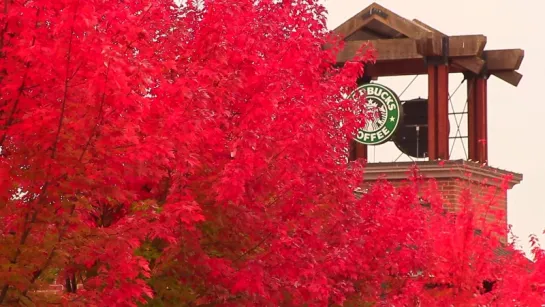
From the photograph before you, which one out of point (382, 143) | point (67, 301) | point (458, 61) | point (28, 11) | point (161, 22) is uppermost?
point (458, 61)

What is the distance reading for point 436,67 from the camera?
125 ft

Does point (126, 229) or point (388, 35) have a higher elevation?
point (388, 35)

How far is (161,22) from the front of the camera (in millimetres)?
18016

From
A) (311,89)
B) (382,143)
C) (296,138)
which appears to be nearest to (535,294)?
(382,143)

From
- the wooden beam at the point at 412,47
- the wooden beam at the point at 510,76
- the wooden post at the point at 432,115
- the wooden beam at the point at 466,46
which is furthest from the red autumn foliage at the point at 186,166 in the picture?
the wooden beam at the point at 510,76

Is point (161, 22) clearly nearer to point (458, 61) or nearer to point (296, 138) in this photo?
point (296, 138)

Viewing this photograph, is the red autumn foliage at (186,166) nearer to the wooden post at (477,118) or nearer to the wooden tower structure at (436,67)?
the wooden tower structure at (436,67)

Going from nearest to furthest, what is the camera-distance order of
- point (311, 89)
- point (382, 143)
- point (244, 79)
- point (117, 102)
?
1. point (117, 102)
2. point (244, 79)
3. point (311, 89)
4. point (382, 143)

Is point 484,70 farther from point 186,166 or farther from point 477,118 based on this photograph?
point 186,166

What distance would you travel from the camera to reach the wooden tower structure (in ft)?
124

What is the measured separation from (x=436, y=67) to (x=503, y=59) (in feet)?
8.73

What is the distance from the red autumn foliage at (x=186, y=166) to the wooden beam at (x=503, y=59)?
1616 centimetres

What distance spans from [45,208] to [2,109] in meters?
1.26

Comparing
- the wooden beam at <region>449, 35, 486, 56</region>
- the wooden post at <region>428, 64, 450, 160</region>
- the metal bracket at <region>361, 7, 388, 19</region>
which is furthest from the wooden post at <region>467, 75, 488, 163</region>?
the metal bracket at <region>361, 7, 388, 19</region>
